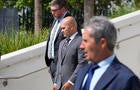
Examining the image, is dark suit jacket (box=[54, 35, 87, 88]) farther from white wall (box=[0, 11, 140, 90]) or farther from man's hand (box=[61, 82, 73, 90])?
white wall (box=[0, 11, 140, 90])

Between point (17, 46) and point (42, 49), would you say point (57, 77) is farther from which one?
point (17, 46)

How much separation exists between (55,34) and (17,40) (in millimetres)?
3442

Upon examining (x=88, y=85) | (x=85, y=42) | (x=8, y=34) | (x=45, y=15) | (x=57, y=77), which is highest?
(x=85, y=42)

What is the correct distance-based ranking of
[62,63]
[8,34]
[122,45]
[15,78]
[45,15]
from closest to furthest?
[62,63] < [15,78] < [122,45] < [8,34] < [45,15]

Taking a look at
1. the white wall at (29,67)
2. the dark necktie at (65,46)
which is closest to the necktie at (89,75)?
the dark necktie at (65,46)

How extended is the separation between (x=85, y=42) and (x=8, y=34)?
22.8 ft

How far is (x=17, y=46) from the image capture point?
1005 cm

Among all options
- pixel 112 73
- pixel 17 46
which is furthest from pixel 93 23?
pixel 17 46

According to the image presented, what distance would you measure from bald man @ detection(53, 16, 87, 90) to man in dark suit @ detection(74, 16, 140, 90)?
2.08 metres

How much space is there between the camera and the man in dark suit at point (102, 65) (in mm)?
3838

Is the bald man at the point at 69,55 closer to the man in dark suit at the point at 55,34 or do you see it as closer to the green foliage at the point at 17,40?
the man in dark suit at the point at 55,34

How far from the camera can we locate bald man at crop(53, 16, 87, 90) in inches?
243

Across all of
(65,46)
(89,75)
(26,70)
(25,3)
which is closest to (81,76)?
(89,75)

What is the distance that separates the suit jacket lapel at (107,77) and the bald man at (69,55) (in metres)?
2.21
